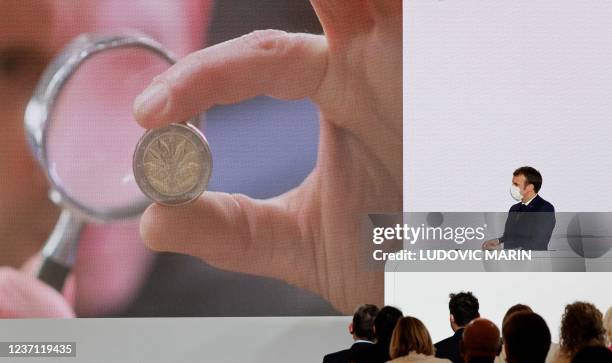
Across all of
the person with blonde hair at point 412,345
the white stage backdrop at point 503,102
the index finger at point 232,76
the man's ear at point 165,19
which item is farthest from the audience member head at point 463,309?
the man's ear at point 165,19

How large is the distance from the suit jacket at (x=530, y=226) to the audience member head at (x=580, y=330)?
2.79m

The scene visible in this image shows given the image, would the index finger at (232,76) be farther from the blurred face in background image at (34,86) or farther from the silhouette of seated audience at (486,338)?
the silhouette of seated audience at (486,338)

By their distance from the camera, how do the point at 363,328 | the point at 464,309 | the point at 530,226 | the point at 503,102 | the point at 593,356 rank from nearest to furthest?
the point at 593,356, the point at 464,309, the point at 363,328, the point at 530,226, the point at 503,102

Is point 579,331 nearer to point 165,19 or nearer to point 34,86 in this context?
point 165,19

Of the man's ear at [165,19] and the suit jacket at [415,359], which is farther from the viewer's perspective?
the man's ear at [165,19]

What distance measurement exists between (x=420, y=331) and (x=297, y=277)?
107 inches

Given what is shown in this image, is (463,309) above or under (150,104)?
under

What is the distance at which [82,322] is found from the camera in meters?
5.94

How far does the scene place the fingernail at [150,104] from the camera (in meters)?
5.97

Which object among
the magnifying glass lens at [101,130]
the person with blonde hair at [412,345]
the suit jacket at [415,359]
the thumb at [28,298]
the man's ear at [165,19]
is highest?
the man's ear at [165,19]

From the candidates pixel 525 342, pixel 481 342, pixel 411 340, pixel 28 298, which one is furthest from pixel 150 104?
pixel 525 342

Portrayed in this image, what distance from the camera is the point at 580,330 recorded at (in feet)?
9.35

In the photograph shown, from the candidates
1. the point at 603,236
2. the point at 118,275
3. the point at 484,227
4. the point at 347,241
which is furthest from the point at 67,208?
the point at 603,236

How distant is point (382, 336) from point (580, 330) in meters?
1.05
